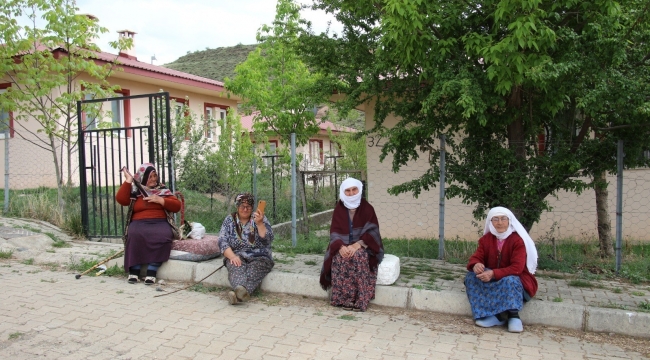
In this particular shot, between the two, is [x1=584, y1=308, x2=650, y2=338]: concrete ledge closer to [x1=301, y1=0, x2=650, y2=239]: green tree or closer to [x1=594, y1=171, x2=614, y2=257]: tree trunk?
[x1=301, y1=0, x2=650, y2=239]: green tree

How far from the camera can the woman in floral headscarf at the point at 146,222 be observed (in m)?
6.05

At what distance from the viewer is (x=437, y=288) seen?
5266mm

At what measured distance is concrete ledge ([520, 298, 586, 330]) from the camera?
4602 mm

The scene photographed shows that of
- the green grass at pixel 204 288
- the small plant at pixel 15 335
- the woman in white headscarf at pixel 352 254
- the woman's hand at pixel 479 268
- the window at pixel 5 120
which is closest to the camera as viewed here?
the small plant at pixel 15 335

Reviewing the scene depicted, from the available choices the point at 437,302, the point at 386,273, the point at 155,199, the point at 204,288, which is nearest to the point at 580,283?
the point at 437,302

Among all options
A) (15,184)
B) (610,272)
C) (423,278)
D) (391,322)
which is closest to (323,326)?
(391,322)

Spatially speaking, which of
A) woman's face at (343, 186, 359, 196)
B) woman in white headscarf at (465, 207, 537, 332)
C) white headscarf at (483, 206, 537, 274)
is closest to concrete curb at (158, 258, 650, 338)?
woman in white headscarf at (465, 207, 537, 332)

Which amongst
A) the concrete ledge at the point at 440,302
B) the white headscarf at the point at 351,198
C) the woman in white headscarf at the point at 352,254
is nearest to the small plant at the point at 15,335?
the woman in white headscarf at the point at 352,254

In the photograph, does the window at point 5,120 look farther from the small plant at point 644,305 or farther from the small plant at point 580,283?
the small plant at point 644,305

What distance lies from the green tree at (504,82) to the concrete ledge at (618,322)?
1935 mm

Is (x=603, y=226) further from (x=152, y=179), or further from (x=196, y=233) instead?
(x=152, y=179)

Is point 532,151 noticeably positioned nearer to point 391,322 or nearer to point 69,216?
point 391,322

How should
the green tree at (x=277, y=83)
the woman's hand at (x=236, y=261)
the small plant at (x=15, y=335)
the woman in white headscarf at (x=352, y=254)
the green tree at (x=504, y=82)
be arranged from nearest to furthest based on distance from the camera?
the small plant at (x=15, y=335), the green tree at (x=504, y=82), the woman in white headscarf at (x=352, y=254), the woman's hand at (x=236, y=261), the green tree at (x=277, y=83)

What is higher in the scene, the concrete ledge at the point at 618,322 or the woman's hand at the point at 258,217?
the woman's hand at the point at 258,217
